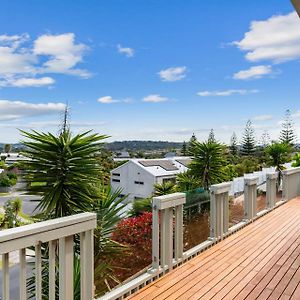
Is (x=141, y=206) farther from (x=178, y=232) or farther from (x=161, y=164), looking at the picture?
(x=161, y=164)

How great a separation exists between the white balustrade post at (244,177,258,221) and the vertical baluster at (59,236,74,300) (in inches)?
146

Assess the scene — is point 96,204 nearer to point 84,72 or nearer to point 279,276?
point 279,276

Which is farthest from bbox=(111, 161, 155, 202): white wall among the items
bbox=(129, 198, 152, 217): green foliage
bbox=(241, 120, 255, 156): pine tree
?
bbox=(129, 198, 152, 217): green foliage

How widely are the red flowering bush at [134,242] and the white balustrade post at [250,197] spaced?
2.16m

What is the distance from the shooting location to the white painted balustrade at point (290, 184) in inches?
291

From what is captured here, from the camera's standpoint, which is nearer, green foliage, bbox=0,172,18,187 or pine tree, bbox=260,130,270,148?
pine tree, bbox=260,130,270,148

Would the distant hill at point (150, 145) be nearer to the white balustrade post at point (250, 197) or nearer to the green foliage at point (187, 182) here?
the green foliage at point (187, 182)

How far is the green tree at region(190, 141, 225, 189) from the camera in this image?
28.7 ft

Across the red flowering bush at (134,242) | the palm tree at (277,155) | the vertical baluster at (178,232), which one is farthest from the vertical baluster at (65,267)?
the palm tree at (277,155)

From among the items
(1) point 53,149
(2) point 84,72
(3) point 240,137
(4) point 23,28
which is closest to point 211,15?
(1) point 53,149

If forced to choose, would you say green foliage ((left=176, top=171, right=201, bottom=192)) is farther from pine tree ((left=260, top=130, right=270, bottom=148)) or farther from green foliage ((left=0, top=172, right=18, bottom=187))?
green foliage ((left=0, top=172, right=18, bottom=187))

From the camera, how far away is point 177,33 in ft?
57.3

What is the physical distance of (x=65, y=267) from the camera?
2.08 meters

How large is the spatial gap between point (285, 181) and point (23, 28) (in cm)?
2157
